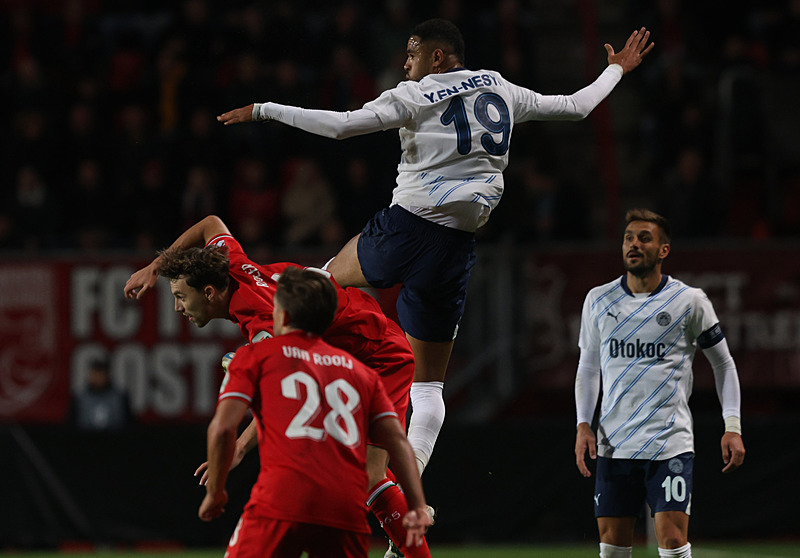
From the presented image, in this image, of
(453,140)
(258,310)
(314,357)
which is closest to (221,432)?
(314,357)

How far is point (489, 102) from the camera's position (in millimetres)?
5781

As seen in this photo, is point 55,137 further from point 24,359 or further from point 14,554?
point 14,554

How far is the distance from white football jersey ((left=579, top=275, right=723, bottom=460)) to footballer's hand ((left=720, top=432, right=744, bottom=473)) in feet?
0.67

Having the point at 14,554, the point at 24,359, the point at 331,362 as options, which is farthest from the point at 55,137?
the point at 331,362

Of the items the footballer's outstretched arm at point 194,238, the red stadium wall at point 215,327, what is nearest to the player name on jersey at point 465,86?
the footballer's outstretched arm at point 194,238

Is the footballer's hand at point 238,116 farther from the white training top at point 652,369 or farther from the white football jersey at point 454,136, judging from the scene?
the white training top at point 652,369

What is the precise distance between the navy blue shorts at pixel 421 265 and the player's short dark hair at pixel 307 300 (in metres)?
1.39

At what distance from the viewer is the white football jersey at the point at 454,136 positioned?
5672 millimetres

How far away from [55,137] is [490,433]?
567cm

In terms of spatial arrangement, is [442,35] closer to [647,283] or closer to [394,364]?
[394,364]

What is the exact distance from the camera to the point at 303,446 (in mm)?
4254

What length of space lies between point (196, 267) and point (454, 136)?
141 cm

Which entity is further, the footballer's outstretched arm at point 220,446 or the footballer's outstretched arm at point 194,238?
the footballer's outstretched arm at point 194,238

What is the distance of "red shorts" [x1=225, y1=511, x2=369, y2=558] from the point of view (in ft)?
13.8
